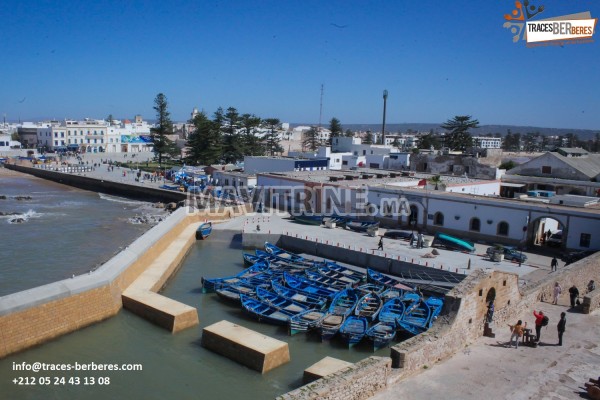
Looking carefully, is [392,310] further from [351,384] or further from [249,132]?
[249,132]

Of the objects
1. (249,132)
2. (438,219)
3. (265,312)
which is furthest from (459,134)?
(265,312)

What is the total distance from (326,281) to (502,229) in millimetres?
10345

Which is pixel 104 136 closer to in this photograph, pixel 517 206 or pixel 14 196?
pixel 14 196

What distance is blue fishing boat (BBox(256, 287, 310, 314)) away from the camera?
16102 millimetres

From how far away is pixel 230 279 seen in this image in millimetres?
18781

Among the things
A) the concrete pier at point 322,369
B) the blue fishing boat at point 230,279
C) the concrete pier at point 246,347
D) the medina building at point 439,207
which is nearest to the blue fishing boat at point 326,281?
the blue fishing boat at point 230,279

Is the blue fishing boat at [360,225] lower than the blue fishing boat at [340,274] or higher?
higher

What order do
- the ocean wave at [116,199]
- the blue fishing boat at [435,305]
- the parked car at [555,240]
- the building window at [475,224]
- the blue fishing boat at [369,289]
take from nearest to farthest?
the blue fishing boat at [435,305], the blue fishing boat at [369,289], the parked car at [555,240], the building window at [475,224], the ocean wave at [116,199]

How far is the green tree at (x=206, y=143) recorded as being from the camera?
55750mm

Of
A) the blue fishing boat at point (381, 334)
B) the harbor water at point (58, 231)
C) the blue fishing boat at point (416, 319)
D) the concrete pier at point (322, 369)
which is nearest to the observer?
the concrete pier at point (322, 369)

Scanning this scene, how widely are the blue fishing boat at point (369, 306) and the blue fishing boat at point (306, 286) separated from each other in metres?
1.33

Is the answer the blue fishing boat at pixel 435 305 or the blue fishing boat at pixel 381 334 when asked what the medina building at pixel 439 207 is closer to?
the blue fishing boat at pixel 435 305

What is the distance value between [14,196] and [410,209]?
3762 cm

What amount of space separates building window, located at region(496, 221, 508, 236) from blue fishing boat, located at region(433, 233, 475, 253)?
5.76ft
